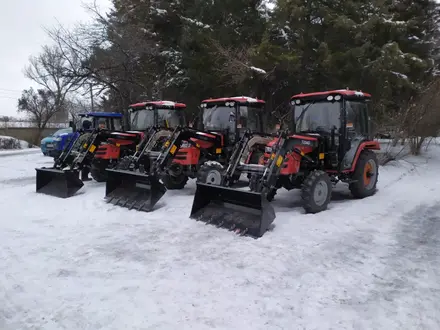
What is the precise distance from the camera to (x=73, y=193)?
8.60 meters

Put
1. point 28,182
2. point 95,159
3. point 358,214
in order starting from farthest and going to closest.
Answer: point 28,182, point 95,159, point 358,214

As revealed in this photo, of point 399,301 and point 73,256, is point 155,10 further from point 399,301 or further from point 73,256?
point 399,301

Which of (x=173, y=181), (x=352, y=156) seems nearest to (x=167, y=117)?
(x=173, y=181)

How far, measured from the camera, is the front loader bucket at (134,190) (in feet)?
23.9

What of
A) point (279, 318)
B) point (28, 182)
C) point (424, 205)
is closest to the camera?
point (279, 318)

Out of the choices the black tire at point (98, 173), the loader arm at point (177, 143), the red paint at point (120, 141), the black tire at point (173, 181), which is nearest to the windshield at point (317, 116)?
the loader arm at point (177, 143)

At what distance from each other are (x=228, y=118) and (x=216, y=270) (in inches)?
216

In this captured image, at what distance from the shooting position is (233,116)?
29.1 feet

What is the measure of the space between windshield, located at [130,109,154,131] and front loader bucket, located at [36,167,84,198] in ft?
8.58

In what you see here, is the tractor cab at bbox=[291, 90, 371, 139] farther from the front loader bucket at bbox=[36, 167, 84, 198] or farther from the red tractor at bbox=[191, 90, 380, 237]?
the front loader bucket at bbox=[36, 167, 84, 198]

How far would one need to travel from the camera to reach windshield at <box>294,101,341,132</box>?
24.9 ft

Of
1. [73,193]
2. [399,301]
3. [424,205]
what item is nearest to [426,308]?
[399,301]

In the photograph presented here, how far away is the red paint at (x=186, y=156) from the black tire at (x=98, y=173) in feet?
8.56

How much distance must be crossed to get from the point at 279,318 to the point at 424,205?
541cm
